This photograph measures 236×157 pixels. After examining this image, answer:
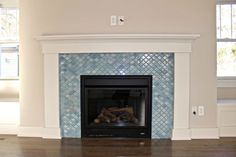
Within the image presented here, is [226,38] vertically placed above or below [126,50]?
above

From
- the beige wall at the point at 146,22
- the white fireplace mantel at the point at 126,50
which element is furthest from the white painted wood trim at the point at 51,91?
the beige wall at the point at 146,22

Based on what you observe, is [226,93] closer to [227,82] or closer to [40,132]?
[227,82]

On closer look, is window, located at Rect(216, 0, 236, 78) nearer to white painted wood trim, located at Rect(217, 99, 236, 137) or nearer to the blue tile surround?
white painted wood trim, located at Rect(217, 99, 236, 137)

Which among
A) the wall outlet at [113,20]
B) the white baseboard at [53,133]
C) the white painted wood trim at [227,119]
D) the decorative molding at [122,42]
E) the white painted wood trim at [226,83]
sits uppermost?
the wall outlet at [113,20]

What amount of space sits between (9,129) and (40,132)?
0.52 m

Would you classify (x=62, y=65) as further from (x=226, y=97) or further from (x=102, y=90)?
(x=226, y=97)

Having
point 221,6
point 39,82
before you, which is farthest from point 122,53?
point 221,6

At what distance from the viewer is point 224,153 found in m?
3.72

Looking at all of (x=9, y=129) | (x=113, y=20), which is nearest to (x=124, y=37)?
(x=113, y=20)

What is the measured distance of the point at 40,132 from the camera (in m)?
4.54

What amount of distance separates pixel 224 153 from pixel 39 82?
260 cm

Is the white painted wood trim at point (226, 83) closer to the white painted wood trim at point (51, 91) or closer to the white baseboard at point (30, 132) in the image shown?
the white painted wood trim at point (51, 91)

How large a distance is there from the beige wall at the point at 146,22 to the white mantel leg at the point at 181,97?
0.32 ft

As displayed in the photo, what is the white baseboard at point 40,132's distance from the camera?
4480 mm
